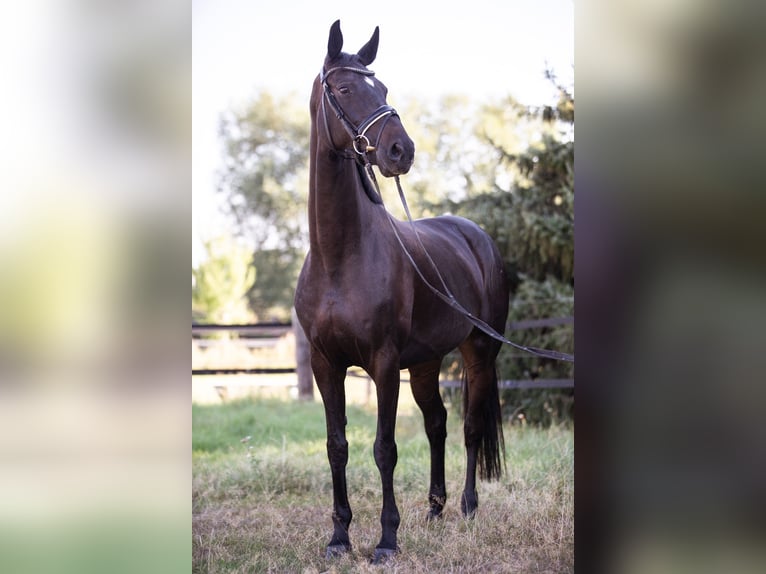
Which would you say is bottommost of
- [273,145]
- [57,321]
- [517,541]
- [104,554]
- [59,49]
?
[517,541]

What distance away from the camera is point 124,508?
67.8 inches

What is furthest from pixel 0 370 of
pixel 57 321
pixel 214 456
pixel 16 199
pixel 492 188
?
pixel 492 188

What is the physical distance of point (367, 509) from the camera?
4.93 meters

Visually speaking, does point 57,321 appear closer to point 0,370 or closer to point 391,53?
point 0,370

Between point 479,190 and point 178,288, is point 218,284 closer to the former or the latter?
point 479,190

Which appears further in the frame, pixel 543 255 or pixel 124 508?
pixel 543 255

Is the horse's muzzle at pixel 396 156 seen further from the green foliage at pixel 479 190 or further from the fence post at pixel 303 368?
the fence post at pixel 303 368

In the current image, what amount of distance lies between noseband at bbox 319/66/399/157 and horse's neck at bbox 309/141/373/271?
12 centimetres

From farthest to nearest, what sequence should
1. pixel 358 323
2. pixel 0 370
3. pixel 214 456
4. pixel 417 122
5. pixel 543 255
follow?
A: 1. pixel 417 122
2. pixel 543 255
3. pixel 214 456
4. pixel 358 323
5. pixel 0 370

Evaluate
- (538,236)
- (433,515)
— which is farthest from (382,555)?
(538,236)

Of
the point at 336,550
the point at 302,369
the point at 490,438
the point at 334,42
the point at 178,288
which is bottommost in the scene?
the point at 302,369

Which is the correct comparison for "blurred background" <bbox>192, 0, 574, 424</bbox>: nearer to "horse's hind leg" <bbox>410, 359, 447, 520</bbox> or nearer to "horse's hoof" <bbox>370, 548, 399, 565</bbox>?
"horse's hind leg" <bbox>410, 359, 447, 520</bbox>

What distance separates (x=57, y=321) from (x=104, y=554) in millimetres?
540

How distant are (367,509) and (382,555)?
43.9 inches
